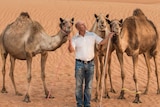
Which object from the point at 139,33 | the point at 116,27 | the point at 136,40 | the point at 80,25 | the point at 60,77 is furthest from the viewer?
the point at 60,77

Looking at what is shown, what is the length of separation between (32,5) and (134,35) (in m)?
18.7

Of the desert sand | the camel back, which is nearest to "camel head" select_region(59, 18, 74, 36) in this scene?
the camel back

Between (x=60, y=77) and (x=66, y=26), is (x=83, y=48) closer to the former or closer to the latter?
(x=66, y=26)

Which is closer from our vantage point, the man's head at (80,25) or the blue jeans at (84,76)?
the man's head at (80,25)

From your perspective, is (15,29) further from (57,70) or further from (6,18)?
(6,18)

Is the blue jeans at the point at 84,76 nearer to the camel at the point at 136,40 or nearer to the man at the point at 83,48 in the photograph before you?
the man at the point at 83,48

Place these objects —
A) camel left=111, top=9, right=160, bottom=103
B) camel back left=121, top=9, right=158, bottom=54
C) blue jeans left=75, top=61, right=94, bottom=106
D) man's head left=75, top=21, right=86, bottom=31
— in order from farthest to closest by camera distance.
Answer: camel back left=121, top=9, right=158, bottom=54 < camel left=111, top=9, right=160, bottom=103 < blue jeans left=75, top=61, right=94, bottom=106 < man's head left=75, top=21, right=86, bottom=31

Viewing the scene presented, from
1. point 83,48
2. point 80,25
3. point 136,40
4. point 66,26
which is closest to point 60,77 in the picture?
point 136,40

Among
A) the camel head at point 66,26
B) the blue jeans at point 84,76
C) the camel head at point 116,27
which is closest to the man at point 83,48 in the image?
the blue jeans at point 84,76

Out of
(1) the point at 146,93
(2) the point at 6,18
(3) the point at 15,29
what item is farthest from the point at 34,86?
(2) the point at 6,18

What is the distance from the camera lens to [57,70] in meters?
14.7

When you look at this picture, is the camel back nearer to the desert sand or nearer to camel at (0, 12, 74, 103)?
the desert sand

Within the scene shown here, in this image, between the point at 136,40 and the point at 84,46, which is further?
the point at 136,40

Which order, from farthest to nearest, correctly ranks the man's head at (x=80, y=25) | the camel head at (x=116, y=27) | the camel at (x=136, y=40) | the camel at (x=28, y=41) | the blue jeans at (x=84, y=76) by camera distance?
the camel at (x=28, y=41) → the camel at (x=136, y=40) → the camel head at (x=116, y=27) → the blue jeans at (x=84, y=76) → the man's head at (x=80, y=25)
